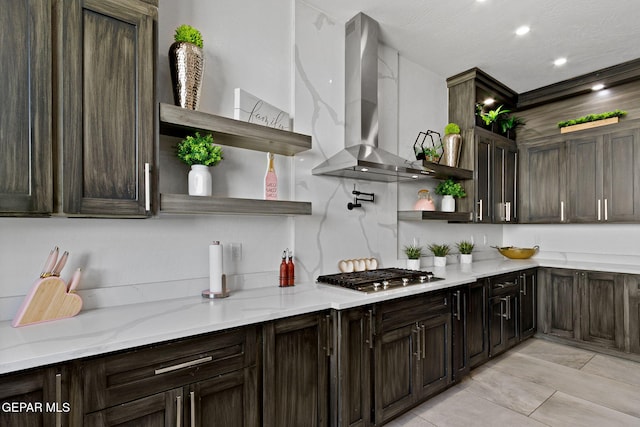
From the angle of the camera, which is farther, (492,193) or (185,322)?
(492,193)

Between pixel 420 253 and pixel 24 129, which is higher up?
pixel 24 129

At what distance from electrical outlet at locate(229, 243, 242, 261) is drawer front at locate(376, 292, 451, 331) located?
1.01 m

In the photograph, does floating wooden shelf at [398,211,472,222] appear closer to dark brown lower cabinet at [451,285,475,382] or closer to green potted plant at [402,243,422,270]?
green potted plant at [402,243,422,270]

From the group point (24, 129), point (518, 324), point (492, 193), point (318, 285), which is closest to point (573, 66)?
point (492, 193)

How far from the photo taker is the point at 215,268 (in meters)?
2.04

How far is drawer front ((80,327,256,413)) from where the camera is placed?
50.8 inches

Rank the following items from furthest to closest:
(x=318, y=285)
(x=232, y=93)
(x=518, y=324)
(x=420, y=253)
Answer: (x=518, y=324) < (x=420, y=253) < (x=318, y=285) < (x=232, y=93)

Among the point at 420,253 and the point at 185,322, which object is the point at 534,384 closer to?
the point at 420,253

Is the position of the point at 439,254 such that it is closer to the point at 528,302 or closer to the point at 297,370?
the point at 528,302

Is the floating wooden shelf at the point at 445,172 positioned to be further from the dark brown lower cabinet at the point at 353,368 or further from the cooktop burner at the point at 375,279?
the dark brown lower cabinet at the point at 353,368

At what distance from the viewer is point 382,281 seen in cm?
254

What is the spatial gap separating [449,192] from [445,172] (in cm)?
41

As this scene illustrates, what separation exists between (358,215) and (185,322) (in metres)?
1.82

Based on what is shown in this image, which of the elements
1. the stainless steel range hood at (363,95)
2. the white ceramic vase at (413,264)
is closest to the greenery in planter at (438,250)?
the white ceramic vase at (413,264)
